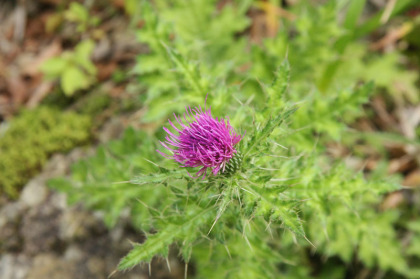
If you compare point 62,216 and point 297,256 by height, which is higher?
point 62,216

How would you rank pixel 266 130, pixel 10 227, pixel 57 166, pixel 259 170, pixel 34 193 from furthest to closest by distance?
pixel 57 166 → pixel 34 193 → pixel 10 227 → pixel 259 170 → pixel 266 130

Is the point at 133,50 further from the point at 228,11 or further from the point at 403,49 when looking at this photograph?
the point at 403,49

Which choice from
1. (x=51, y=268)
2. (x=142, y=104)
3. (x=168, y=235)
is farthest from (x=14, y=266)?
(x=168, y=235)

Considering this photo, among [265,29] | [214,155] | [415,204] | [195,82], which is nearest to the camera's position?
[214,155]

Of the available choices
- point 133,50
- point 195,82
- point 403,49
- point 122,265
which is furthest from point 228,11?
point 122,265

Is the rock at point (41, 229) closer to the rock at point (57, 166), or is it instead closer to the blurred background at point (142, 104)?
the blurred background at point (142, 104)

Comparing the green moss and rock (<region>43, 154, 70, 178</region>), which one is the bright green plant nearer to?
rock (<region>43, 154, 70, 178</region>)

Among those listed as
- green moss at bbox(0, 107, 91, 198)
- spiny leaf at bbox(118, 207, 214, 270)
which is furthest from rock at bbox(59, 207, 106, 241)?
spiny leaf at bbox(118, 207, 214, 270)

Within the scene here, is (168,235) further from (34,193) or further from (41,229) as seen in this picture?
(34,193)
